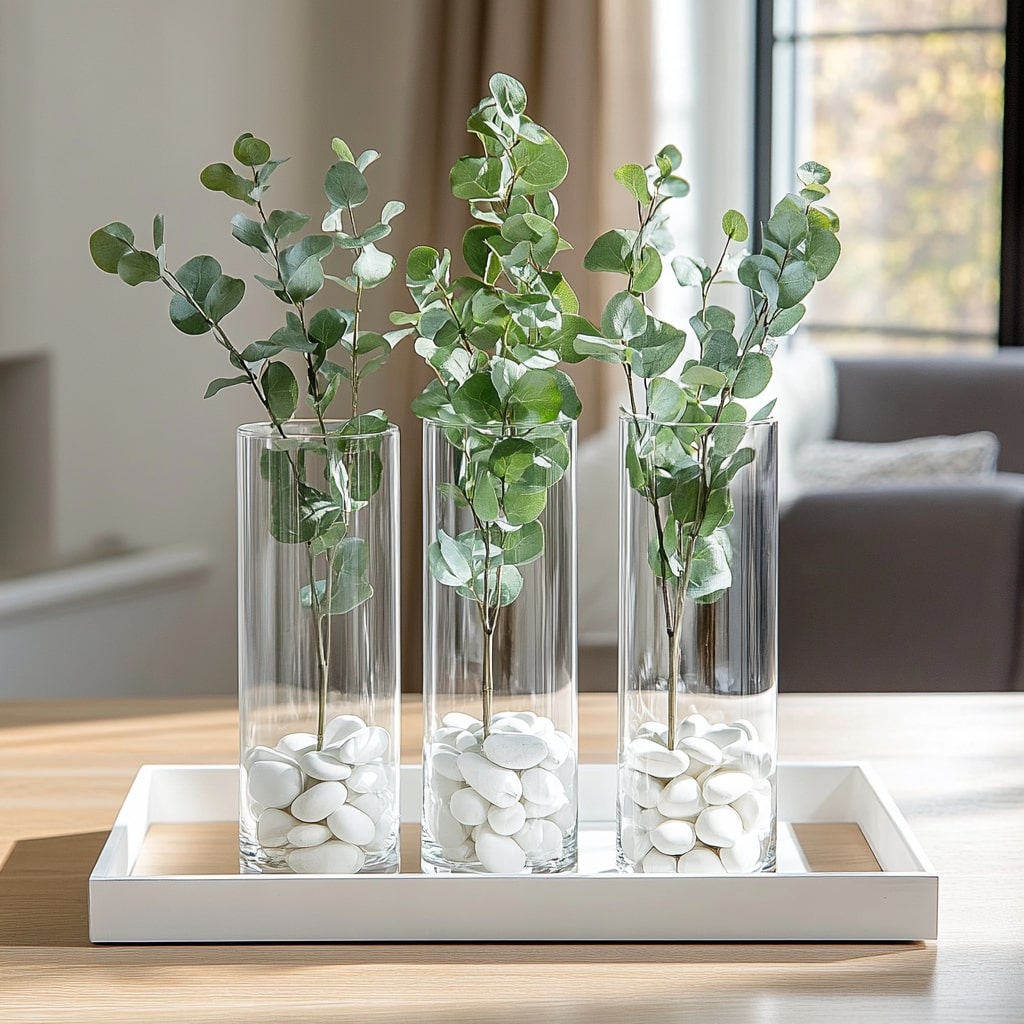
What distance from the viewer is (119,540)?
11.0 feet

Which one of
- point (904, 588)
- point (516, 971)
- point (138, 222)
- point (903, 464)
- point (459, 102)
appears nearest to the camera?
point (516, 971)

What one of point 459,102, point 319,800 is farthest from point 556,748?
point 459,102

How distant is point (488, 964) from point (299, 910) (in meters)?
0.10

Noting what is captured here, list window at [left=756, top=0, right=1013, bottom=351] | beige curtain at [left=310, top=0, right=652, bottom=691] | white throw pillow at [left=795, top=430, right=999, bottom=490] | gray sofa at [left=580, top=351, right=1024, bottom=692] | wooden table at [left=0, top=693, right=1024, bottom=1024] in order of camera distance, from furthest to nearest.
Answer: window at [left=756, top=0, right=1013, bottom=351] < beige curtain at [left=310, top=0, right=652, bottom=691] < white throw pillow at [left=795, top=430, right=999, bottom=490] < gray sofa at [left=580, top=351, right=1024, bottom=692] < wooden table at [left=0, top=693, right=1024, bottom=1024]

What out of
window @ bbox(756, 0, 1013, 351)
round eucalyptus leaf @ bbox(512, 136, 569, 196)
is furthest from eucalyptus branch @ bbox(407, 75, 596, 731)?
window @ bbox(756, 0, 1013, 351)

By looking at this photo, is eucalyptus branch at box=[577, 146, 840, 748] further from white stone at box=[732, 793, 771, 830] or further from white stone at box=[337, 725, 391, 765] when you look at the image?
white stone at box=[337, 725, 391, 765]

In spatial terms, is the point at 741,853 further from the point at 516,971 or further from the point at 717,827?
the point at 516,971

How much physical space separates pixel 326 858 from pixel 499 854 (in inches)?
3.5

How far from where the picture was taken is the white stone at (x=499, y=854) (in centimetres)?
73

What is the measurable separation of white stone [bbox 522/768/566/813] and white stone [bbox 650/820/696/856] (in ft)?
0.18

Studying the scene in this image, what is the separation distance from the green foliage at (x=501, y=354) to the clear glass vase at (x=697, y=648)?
53 mm

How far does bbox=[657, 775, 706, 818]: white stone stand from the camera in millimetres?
725

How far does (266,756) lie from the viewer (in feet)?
2.41

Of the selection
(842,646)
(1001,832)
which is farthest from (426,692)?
(842,646)
